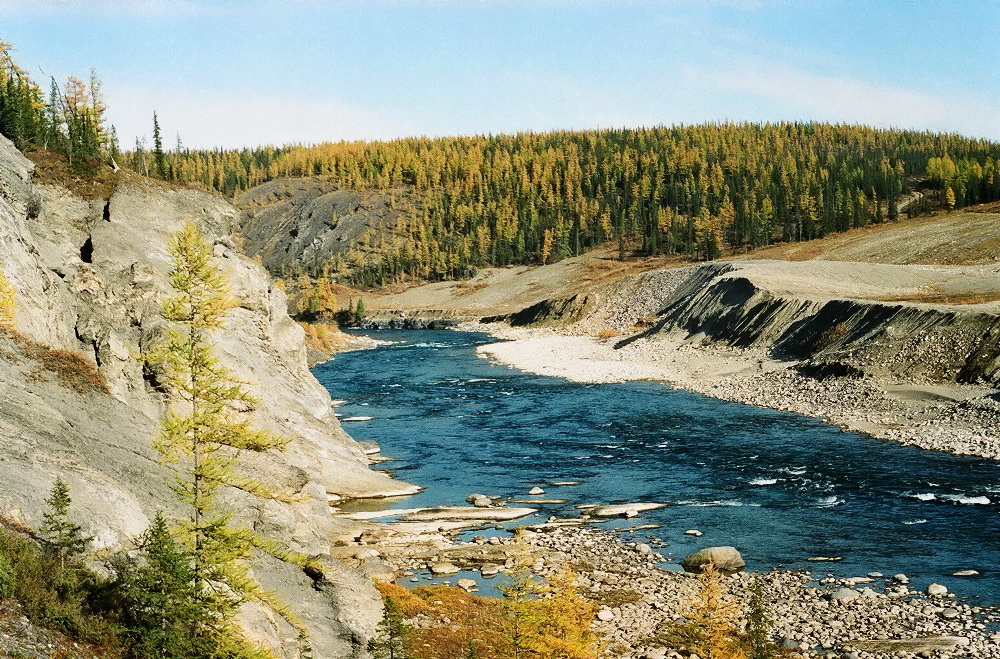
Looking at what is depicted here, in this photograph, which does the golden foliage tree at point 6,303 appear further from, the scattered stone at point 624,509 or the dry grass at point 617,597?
the scattered stone at point 624,509

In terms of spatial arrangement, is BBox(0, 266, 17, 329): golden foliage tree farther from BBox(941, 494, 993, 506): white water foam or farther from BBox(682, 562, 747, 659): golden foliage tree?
BBox(941, 494, 993, 506): white water foam

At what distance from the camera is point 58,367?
25516mm

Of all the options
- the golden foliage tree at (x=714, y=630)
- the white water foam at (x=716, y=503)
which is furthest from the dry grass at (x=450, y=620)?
the white water foam at (x=716, y=503)

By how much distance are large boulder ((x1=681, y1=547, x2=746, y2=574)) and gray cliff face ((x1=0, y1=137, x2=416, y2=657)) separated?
41.3 ft

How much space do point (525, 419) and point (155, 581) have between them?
48978 mm

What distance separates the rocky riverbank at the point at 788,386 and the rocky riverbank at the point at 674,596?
74.7 feet

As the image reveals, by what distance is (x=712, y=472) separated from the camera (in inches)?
1827

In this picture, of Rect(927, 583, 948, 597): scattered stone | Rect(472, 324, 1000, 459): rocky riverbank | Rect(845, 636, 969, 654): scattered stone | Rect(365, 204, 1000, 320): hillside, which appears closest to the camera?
Rect(845, 636, 969, 654): scattered stone

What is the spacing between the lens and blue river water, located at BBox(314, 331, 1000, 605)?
111 feet

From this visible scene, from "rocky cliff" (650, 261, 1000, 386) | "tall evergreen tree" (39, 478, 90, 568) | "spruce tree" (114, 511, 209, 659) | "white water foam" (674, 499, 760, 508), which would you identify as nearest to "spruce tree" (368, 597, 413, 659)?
"spruce tree" (114, 511, 209, 659)

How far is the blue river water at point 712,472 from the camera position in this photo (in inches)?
1328

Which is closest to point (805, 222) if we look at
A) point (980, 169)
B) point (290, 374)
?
point (980, 169)

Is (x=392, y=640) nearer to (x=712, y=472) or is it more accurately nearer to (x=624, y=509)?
(x=624, y=509)

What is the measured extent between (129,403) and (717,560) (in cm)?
2171
